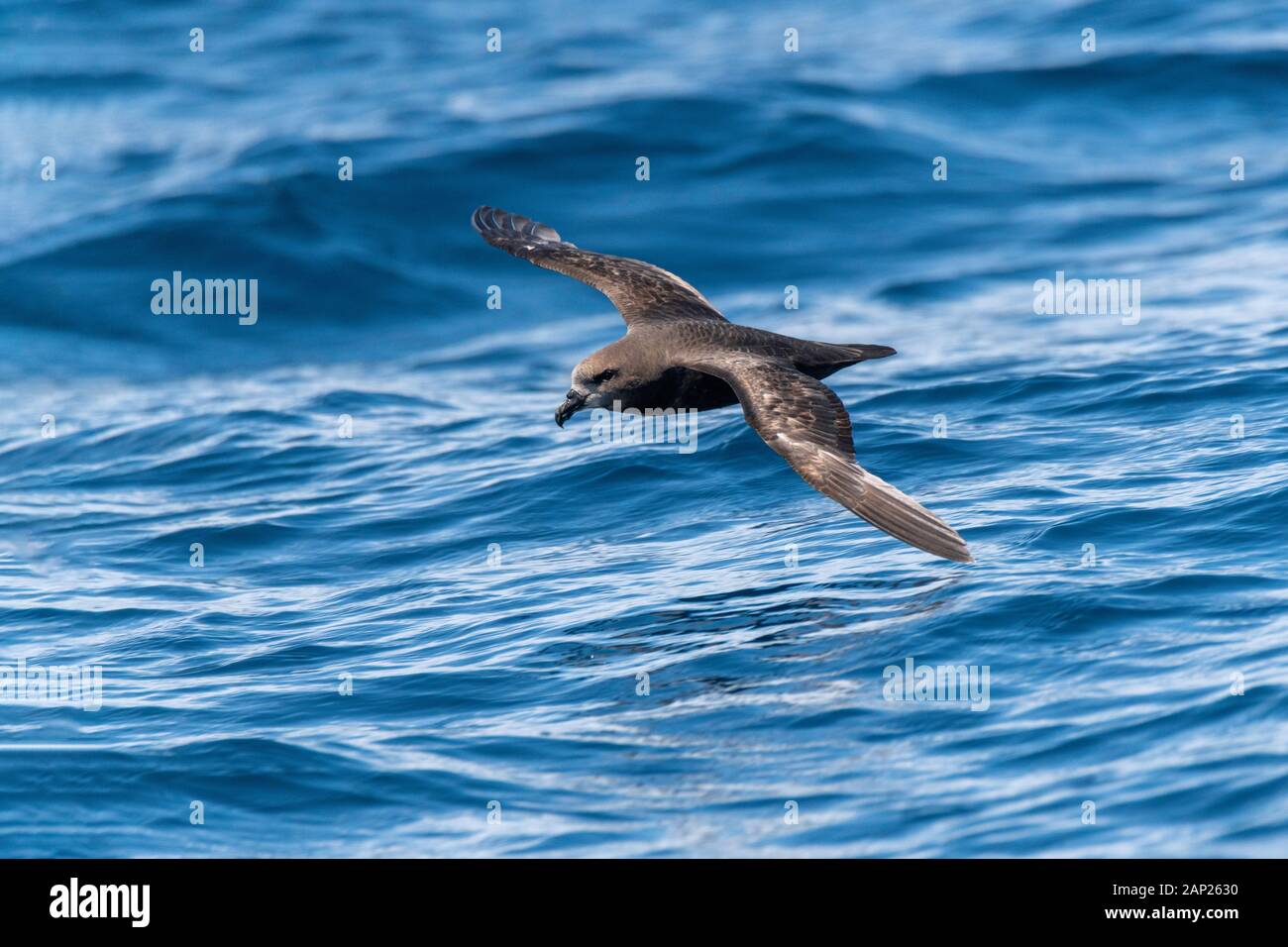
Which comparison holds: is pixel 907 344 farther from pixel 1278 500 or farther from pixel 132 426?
pixel 132 426

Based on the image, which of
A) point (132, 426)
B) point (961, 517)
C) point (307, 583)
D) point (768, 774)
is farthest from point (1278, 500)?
point (132, 426)

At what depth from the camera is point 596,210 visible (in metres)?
20.5

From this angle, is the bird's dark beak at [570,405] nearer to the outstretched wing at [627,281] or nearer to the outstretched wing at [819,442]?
the outstretched wing at [819,442]

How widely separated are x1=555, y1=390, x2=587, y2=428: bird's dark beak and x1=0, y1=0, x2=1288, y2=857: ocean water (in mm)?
1215

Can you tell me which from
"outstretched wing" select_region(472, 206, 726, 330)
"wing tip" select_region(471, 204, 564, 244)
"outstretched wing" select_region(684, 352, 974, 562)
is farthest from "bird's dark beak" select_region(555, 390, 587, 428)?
"wing tip" select_region(471, 204, 564, 244)

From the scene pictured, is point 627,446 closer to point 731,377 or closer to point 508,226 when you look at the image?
point 508,226

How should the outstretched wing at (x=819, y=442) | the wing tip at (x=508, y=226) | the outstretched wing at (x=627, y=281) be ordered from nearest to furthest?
the outstretched wing at (x=819, y=442) → the outstretched wing at (x=627, y=281) → the wing tip at (x=508, y=226)

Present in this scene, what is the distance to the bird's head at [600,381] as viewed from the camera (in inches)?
408

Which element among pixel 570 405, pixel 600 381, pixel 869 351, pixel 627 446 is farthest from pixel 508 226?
pixel 869 351

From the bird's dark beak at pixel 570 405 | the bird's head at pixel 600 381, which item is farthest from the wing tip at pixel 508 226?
the bird's dark beak at pixel 570 405

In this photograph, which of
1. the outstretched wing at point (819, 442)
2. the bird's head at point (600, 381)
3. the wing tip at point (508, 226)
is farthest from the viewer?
the wing tip at point (508, 226)

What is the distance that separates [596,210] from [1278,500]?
11.8 m

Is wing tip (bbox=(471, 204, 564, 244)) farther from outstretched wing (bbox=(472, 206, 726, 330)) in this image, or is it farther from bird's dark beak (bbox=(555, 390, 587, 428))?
bird's dark beak (bbox=(555, 390, 587, 428))

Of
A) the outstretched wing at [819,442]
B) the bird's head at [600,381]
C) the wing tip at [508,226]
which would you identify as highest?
the wing tip at [508,226]
